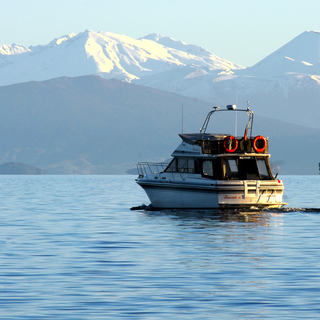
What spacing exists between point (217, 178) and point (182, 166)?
2732mm

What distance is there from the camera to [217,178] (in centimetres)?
3981

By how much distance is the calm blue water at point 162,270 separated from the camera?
15.4 meters

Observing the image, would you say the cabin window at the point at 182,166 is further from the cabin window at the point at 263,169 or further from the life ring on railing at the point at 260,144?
the cabin window at the point at 263,169

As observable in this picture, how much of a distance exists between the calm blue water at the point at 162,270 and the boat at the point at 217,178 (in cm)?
237

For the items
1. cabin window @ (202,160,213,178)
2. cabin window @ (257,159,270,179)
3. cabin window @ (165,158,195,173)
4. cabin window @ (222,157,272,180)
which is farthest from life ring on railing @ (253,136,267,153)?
cabin window @ (165,158,195,173)

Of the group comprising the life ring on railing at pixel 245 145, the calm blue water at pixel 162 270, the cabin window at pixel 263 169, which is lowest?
the calm blue water at pixel 162 270

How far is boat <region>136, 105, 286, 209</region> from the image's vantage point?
38.5 metres

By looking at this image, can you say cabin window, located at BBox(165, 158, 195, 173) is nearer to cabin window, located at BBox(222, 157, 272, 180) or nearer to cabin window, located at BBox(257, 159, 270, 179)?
cabin window, located at BBox(222, 157, 272, 180)

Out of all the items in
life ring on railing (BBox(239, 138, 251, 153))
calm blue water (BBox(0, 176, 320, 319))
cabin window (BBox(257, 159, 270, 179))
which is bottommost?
calm blue water (BBox(0, 176, 320, 319))

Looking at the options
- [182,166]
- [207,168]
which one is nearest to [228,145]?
[207,168]

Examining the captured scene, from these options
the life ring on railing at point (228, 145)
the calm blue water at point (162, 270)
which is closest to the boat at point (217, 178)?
the life ring on railing at point (228, 145)

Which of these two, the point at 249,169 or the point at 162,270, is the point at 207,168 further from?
the point at 162,270

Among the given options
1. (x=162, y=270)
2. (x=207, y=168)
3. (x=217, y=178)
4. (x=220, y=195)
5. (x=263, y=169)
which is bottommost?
(x=162, y=270)

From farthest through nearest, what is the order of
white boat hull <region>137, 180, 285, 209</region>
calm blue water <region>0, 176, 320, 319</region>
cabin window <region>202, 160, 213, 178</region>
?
cabin window <region>202, 160, 213, 178</region>
white boat hull <region>137, 180, 285, 209</region>
calm blue water <region>0, 176, 320, 319</region>
